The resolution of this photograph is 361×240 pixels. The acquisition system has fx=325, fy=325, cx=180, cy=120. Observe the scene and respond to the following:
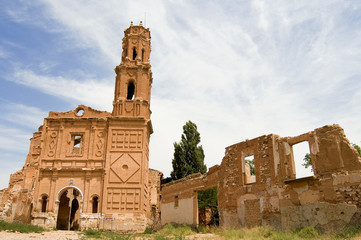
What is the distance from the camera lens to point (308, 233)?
1317cm

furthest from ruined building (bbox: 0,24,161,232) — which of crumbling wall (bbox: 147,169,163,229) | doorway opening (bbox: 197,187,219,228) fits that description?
crumbling wall (bbox: 147,169,163,229)

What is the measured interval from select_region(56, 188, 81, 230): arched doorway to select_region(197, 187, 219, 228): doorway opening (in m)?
11.2

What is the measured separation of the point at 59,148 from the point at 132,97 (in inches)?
301

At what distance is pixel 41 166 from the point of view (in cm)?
2480

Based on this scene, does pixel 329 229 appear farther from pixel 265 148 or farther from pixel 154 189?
pixel 154 189

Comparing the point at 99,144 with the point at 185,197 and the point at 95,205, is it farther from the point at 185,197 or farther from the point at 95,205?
the point at 185,197

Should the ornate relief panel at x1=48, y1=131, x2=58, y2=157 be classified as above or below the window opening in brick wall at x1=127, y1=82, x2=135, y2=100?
below

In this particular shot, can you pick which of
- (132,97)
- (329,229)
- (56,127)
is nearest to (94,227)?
(56,127)

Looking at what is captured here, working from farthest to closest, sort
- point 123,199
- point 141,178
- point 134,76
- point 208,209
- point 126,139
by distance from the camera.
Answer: point 134,76 < point 208,209 < point 126,139 < point 141,178 < point 123,199

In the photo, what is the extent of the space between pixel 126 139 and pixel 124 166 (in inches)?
86.1

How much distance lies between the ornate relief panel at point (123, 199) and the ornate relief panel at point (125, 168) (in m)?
0.73

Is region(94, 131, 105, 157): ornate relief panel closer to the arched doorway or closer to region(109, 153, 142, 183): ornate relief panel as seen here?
A: region(109, 153, 142, 183): ornate relief panel

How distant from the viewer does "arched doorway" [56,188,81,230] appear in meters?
28.5

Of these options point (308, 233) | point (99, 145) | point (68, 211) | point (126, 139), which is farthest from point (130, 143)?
point (308, 233)
